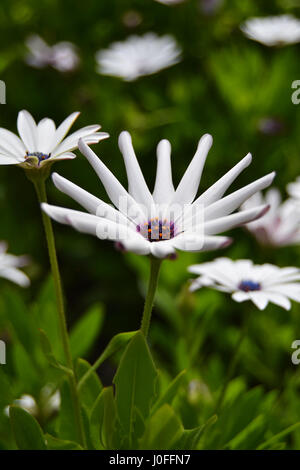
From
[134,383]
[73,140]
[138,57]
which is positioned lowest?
[134,383]

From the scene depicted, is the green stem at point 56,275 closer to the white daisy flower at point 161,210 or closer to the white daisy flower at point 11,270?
the white daisy flower at point 161,210

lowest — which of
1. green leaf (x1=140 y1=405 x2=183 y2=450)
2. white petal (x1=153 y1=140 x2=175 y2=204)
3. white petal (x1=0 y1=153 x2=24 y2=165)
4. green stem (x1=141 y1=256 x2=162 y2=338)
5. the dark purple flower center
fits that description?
green leaf (x1=140 y1=405 x2=183 y2=450)

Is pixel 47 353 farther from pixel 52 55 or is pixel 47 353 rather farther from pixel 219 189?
pixel 52 55

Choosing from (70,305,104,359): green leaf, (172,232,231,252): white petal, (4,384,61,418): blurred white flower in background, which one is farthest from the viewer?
(70,305,104,359): green leaf

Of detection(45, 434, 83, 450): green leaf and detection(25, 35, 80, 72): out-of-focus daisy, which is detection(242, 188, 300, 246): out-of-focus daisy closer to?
detection(45, 434, 83, 450): green leaf

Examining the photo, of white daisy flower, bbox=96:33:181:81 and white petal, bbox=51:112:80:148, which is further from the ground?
white daisy flower, bbox=96:33:181:81

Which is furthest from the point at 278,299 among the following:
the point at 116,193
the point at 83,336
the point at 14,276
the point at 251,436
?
the point at 14,276

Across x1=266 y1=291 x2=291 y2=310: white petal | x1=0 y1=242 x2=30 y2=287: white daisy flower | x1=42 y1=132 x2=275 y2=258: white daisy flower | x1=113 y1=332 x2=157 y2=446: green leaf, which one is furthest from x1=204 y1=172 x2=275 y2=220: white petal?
x1=0 y1=242 x2=30 y2=287: white daisy flower

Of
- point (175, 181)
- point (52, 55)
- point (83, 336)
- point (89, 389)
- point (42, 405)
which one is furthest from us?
point (52, 55)
